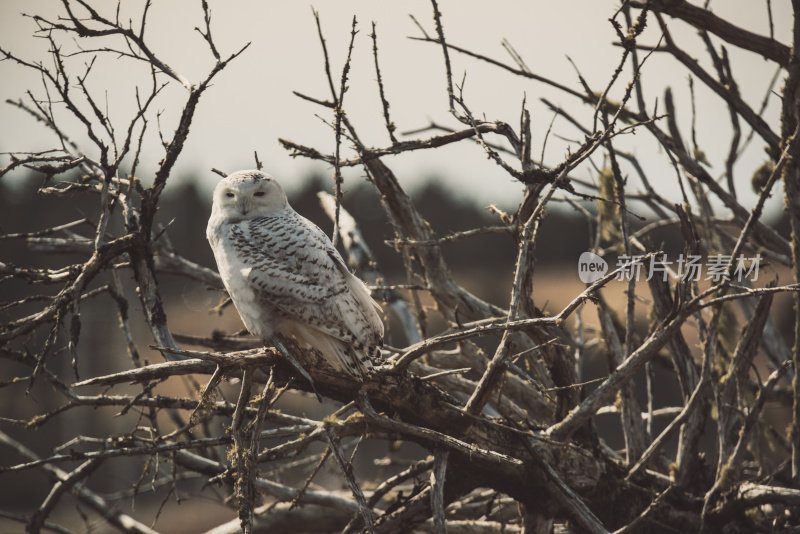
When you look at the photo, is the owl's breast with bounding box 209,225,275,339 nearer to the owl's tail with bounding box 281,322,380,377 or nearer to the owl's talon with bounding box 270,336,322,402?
the owl's tail with bounding box 281,322,380,377

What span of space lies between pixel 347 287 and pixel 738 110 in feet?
8.02

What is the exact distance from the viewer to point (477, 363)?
417 cm

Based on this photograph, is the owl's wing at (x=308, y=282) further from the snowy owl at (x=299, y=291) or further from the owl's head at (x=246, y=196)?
the owl's head at (x=246, y=196)

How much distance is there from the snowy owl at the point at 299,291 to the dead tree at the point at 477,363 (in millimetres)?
105

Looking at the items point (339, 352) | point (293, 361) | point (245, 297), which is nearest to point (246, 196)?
point (245, 297)

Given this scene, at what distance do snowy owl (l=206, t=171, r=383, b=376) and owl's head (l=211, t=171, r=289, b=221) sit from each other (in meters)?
0.12

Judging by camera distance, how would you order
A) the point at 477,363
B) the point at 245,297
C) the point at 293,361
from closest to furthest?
the point at 293,361 → the point at 245,297 → the point at 477,363

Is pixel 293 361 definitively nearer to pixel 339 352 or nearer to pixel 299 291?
pixel 339 352

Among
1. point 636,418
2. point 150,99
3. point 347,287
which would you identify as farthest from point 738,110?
point 150,99

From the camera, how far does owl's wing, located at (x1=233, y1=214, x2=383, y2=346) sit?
9.20 ft

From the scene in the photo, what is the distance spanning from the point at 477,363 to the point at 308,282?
1.60 metres

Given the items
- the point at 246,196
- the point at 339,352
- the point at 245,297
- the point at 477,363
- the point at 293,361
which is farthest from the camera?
the point at 477,363

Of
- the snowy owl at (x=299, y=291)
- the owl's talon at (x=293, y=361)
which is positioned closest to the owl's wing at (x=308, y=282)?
the snowy owl at (x=299, y=291)

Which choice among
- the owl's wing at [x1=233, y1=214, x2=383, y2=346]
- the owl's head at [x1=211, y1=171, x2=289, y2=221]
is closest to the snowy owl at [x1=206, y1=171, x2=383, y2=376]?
the owl's wing at [x1=233, y1=214, x2=383, y2=346]
